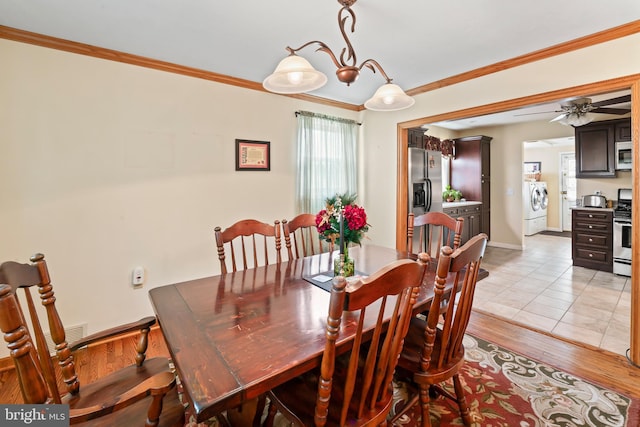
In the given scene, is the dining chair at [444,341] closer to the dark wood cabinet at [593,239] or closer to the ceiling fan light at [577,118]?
the ceiling fan light at [577,118]

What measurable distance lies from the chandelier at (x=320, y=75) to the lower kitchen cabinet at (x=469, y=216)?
3.67 metres

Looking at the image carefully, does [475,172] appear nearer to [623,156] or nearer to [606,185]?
[606,185]

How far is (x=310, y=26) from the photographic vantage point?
210 cm

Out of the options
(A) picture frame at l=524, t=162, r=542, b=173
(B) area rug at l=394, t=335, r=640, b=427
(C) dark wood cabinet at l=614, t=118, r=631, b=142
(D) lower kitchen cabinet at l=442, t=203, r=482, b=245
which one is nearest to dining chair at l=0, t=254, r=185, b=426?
(B) area rug at l=394, t=335, r=640, b=427

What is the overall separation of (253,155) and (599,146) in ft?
17.4

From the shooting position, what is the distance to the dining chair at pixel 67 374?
81 centimetres

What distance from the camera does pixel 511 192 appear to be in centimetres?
603

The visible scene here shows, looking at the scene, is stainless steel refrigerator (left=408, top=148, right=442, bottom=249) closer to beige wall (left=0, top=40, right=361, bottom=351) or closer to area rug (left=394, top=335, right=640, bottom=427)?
beige wall (left=0, top=40, right=361, bottom=351)

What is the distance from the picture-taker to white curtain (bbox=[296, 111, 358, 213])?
11.7 ft

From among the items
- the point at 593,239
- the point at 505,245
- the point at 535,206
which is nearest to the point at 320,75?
the point at 593,239

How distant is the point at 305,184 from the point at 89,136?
6.81ft

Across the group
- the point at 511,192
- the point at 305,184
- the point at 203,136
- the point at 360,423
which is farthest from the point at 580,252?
the point at 203,136

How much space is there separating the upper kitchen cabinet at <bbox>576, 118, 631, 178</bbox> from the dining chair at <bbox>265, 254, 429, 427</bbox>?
17.7ft

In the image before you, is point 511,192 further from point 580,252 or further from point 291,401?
point 291,401
